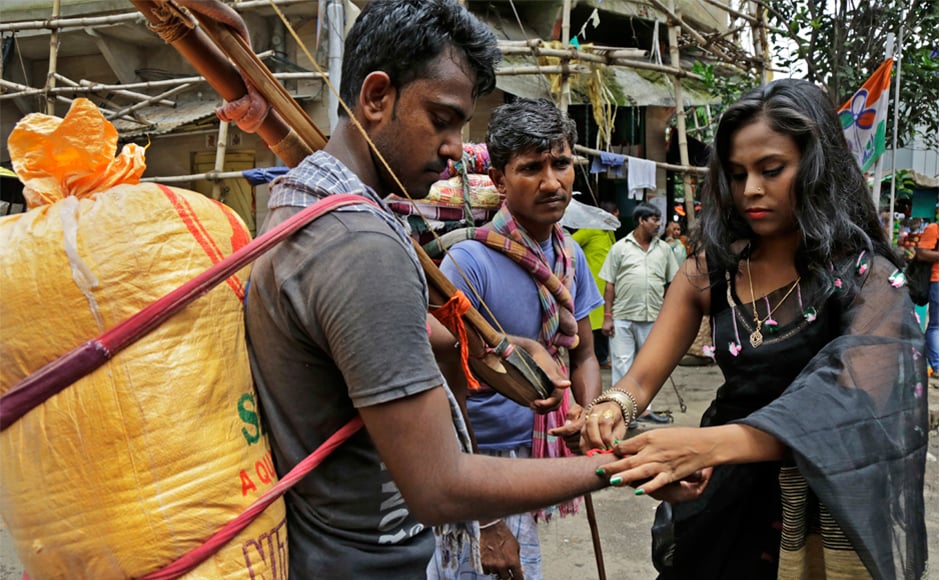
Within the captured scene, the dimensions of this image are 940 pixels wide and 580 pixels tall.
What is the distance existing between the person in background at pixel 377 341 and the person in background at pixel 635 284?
5.49m

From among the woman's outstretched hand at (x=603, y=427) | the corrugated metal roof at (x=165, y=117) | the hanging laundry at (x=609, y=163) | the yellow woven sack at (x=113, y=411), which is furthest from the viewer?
the corrugated metal roof at (x=165, y=117)

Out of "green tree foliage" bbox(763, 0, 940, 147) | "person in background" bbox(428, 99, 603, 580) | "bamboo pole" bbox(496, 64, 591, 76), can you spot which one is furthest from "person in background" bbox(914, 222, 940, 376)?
"person in background" bbox(428, 99, 603, 580)

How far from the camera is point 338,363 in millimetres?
1135

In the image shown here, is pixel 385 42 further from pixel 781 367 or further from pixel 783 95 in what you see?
pixel 781 367

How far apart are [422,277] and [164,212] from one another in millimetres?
427

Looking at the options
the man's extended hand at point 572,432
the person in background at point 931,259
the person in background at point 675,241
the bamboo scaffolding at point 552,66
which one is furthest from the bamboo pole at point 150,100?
the person in background at point 931,259

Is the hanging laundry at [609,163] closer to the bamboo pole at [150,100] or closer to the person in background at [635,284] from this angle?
the person in background at [635,284]

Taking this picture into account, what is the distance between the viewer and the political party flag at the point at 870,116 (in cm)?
537

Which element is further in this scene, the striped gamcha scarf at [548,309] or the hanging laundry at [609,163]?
the hanging laundry at [609,163]

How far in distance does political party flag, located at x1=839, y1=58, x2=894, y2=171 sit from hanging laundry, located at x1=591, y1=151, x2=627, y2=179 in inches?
109

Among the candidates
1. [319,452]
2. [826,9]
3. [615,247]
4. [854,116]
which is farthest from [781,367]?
[826,9]

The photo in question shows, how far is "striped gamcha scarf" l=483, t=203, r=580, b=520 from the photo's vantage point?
101 inches

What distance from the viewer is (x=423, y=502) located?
3.84 ft

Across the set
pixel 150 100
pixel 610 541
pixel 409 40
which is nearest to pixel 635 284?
pixel 610 541
